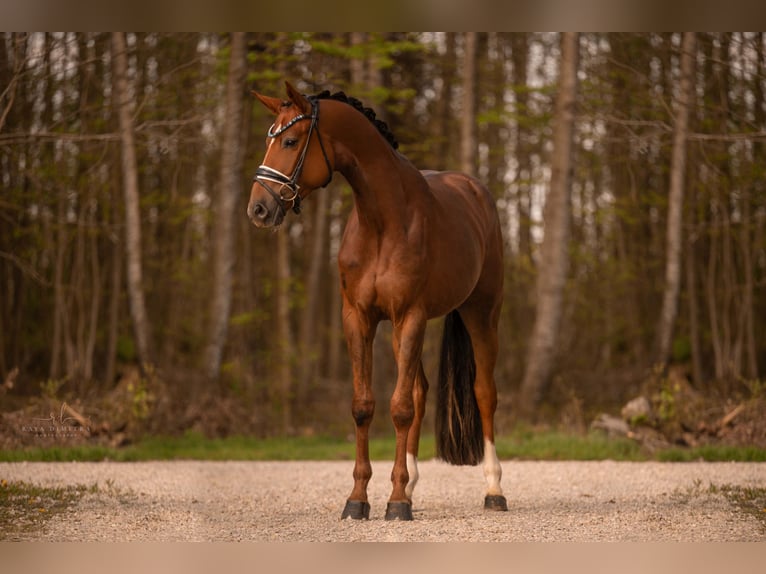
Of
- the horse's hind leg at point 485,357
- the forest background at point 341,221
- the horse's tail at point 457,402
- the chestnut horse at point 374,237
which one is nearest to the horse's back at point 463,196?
the chestnut horse at point 374,237

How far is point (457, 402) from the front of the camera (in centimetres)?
762

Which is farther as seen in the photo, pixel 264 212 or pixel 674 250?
pixel 674 250

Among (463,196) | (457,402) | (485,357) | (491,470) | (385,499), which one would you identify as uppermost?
(463,196)

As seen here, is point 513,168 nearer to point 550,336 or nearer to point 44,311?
point 550,336

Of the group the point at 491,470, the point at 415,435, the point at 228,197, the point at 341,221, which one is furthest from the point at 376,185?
the point at 341,221

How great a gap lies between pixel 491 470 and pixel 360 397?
1551 mm

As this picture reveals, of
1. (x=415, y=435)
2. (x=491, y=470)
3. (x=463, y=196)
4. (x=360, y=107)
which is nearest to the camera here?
(x=360, y=107)

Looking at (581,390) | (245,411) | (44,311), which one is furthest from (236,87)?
(581,390)

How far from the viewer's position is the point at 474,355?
25.1ft

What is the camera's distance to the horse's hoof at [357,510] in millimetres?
6320

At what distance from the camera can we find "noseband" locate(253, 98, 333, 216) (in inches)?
228

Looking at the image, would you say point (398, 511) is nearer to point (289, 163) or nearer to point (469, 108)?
point (289, 163)

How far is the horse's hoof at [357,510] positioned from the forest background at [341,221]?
4659 millimetres
